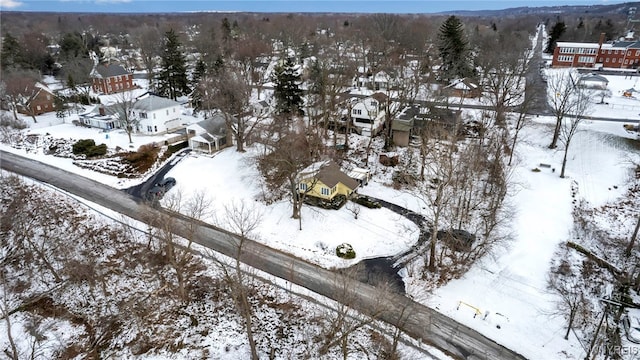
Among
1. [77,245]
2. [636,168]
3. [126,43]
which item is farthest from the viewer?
[126,43]

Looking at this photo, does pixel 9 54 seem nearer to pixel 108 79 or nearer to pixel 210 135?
pixel 108 79

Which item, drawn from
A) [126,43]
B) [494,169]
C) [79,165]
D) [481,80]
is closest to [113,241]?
[79,165]

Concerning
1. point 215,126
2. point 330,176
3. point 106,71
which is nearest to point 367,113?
point 330,176

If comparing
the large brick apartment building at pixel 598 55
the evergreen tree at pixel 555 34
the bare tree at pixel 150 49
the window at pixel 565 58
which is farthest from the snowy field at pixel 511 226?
the evergreen tree at pixel 555 34

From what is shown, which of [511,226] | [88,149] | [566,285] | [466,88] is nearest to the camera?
[566,285]

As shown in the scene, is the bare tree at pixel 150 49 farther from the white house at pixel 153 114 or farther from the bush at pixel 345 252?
the bush at pixel 345 252

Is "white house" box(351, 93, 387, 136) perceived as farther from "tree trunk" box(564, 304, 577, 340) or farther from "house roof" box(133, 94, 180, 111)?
"tree trunk" box(564, 304, 577, 340)

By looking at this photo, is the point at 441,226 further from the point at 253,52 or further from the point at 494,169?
the point at 253,52
